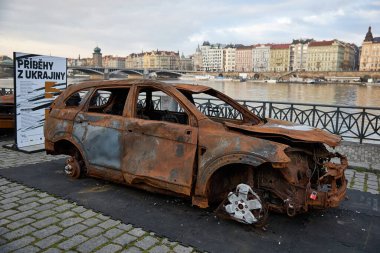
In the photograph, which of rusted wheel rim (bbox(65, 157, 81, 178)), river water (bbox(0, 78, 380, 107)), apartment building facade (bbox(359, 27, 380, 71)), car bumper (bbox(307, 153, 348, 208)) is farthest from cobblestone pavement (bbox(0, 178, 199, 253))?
apartment building facade (bbox(359, 27, 380, 71))

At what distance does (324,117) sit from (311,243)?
8.51 meters

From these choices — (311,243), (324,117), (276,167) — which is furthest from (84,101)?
(324,117)

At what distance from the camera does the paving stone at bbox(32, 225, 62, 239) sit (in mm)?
4155

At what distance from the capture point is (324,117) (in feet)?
38.9

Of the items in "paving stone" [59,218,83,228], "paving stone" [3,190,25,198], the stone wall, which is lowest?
"paving stone" [59,218,83,228]

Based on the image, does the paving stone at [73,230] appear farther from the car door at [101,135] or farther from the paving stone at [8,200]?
the paving stone at [8,200]

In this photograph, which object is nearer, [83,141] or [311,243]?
[311,243]

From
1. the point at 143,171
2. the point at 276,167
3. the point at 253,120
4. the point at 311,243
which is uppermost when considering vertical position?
the point at 253,120

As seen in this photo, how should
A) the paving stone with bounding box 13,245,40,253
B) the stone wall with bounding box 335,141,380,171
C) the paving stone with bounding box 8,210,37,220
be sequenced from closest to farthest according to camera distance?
1. the paving stone with bounding box 13,245,40,253
2. the paving stone with bounding box 8,210,37,220
3. the stone wall with bounding box 335,141,380,171

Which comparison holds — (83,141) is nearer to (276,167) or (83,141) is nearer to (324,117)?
(276,167)

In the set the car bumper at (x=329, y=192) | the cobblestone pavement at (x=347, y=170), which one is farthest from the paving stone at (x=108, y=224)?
the cobblestone pavement at (x=347, y=170)

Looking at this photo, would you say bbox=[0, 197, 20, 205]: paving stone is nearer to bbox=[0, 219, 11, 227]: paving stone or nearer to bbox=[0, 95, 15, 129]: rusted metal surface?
bbox=[0, 219, 11, 227]: paving stone

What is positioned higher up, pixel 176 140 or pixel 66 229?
pixel 176 140

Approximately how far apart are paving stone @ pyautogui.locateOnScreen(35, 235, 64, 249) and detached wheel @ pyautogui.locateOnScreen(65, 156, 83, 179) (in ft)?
7.38
